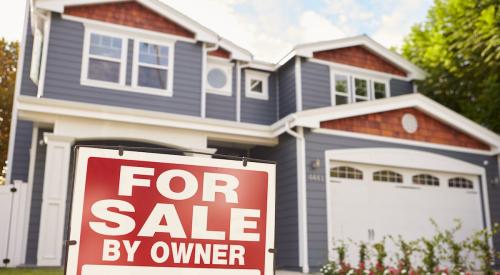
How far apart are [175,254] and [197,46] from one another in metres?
11.0

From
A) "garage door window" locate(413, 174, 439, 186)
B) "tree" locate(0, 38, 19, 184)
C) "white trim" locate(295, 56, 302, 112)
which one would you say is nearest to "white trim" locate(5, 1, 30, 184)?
"white trim" locate(295, 56, 302, 112)

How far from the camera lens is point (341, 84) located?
44.7ft

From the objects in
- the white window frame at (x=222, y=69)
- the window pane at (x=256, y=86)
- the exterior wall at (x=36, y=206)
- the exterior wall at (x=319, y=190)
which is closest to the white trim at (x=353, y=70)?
the window pane at (x=256, y=86)

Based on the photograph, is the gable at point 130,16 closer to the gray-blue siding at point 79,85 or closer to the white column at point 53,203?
the gray-blue siding at point 79,85

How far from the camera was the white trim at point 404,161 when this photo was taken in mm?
9945

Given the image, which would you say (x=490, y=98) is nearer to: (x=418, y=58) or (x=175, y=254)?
(x=418, y=58)

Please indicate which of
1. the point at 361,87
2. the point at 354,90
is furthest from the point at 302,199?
the point at 361,87

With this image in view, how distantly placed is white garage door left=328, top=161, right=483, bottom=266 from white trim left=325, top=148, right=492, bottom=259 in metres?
0.15

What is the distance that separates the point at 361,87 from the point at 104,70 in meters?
7.39

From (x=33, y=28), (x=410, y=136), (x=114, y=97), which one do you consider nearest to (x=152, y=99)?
(x=114, y=97)

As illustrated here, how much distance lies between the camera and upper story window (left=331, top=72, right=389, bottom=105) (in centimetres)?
1350

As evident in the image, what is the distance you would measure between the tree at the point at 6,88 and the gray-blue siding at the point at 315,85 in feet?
50.7

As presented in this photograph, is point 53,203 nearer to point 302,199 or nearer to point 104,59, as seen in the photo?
point 104,59

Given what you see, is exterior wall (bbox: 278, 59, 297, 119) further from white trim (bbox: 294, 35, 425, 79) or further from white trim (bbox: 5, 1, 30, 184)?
white trim (bbox: 5, 1, 30, 184)
